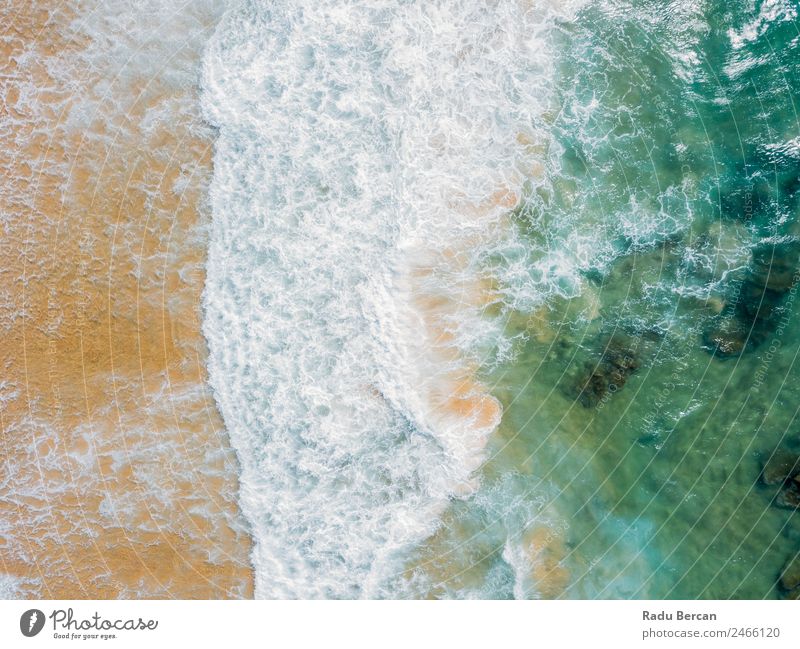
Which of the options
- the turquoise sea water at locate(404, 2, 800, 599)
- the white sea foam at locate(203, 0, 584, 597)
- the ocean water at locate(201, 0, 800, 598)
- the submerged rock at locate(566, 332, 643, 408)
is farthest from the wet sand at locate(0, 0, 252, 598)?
the submerged rock at locate(566, 332, 643, 408)

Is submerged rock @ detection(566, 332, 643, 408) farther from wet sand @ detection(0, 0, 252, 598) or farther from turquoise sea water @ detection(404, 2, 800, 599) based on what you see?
wet sand @ detection(0, 0, 252, 598)

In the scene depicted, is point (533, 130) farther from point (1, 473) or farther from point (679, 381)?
point (1, 473)

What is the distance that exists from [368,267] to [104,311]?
419 cm

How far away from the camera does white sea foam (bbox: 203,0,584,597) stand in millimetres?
9391

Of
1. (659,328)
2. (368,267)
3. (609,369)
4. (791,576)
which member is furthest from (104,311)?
(791,576)

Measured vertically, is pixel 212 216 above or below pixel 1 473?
above

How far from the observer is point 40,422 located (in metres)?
9.72

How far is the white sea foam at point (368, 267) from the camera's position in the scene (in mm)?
9391

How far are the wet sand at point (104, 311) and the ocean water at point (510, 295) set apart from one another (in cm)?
68

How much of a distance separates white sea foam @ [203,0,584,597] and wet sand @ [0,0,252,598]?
0.86 m

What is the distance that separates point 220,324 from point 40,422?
3230 mm

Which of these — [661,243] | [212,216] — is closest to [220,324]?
[212,216]

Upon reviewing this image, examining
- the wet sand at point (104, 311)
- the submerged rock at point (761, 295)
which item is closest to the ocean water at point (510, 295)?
the submerged rock at point (761, 295)

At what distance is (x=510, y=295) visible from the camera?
956 cm
